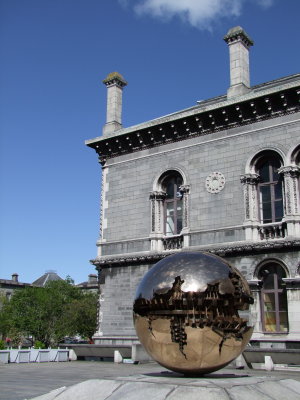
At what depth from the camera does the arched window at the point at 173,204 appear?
2306 cm

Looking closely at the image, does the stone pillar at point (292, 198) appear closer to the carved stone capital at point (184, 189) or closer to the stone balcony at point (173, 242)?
the carved stone capital at point (184, 189)

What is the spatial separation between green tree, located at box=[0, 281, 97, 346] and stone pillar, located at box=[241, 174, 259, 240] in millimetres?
26693

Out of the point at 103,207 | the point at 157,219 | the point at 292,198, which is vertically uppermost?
the point at 103,207

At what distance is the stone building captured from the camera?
19641mm

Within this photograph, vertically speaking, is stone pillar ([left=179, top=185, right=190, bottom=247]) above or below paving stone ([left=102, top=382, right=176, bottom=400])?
above

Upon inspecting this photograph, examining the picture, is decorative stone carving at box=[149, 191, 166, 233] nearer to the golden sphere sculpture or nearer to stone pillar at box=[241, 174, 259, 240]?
stone pillar at box=[241, 174, 259, 240]

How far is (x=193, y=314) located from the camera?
7746 mm


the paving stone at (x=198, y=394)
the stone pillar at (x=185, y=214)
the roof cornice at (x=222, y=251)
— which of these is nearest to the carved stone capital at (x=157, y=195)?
the stone pillar at (x=185, y=214)

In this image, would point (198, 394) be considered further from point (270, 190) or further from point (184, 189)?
point (184, 189)

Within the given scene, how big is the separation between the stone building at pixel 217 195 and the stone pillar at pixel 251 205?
1.6 inches

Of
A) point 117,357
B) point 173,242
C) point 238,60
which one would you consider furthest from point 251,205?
point 117,357

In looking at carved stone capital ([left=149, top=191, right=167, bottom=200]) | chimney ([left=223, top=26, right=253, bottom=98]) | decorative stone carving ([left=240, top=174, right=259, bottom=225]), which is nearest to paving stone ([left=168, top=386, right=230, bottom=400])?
decorative stone carving ([left=240, top=174, right=259, bottom=225])

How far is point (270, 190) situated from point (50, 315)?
2993 centimetres

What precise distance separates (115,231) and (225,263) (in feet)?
53.8
